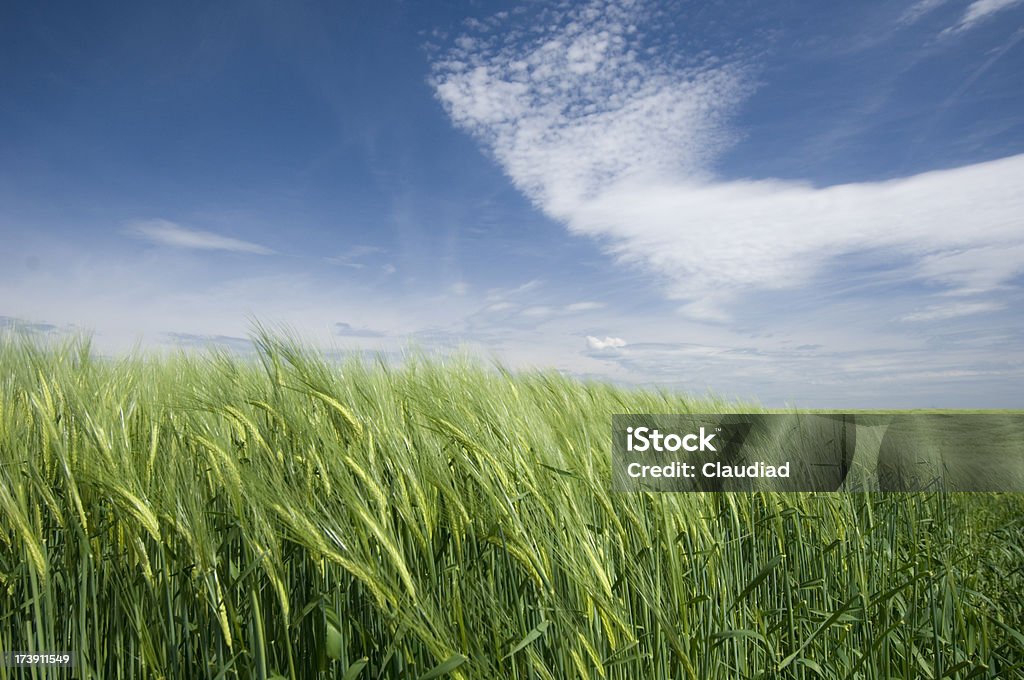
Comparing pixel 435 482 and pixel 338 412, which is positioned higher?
pixel 338 412

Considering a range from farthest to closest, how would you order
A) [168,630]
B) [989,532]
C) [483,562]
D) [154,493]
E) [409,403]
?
[989,532]
[409,403]
[483,562]
[154,493]
[168,630]

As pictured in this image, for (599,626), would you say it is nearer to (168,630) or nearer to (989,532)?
(168,630)

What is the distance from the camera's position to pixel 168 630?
1389 millimetres

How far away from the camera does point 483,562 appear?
1.60 meters

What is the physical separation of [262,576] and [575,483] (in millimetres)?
859

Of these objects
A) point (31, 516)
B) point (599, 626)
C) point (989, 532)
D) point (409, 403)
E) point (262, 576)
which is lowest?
point (989, 532)

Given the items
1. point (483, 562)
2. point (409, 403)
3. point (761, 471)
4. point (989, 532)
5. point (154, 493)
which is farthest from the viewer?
point (989, 532)

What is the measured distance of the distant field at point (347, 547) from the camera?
49.3 inches

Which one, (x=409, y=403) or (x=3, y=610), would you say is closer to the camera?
(x=3, y=610)

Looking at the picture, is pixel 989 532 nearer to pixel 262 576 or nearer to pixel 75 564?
pixel 262 576

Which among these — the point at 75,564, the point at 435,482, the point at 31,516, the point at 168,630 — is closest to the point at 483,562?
the point at 435,482

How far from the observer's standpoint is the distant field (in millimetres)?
1251

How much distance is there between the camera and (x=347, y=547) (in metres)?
1.16

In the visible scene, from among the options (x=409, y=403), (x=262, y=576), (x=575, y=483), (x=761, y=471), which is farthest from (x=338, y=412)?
(x=761, y=471)
